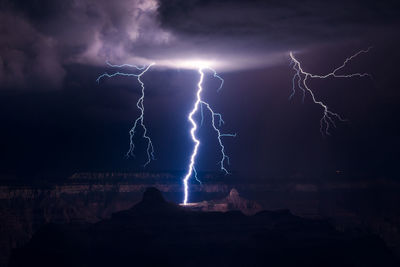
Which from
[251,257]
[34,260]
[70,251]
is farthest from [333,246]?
[34,260]

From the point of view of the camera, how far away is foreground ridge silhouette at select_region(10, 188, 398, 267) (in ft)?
502

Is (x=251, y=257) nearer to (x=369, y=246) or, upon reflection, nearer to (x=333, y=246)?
(x=333, y=246)

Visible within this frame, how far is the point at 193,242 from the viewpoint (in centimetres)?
15888

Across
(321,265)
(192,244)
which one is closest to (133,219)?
(192,244)

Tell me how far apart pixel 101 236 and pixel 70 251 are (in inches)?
373

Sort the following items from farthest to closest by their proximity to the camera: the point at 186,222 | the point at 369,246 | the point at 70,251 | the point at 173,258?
1. the point at 369,246
2. the point at 186,222
3. the point at 70,251
4. the point at 173,258

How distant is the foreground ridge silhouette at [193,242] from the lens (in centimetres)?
15312

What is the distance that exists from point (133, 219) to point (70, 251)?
22.0 meters

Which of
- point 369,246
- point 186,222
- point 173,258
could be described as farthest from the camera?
point 369,246

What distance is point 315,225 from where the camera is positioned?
18750 centimetres

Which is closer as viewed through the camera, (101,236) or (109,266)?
(109,266)

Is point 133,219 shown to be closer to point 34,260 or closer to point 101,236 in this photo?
point 101,236

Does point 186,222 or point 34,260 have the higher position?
point 186,222

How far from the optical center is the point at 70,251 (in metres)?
160
